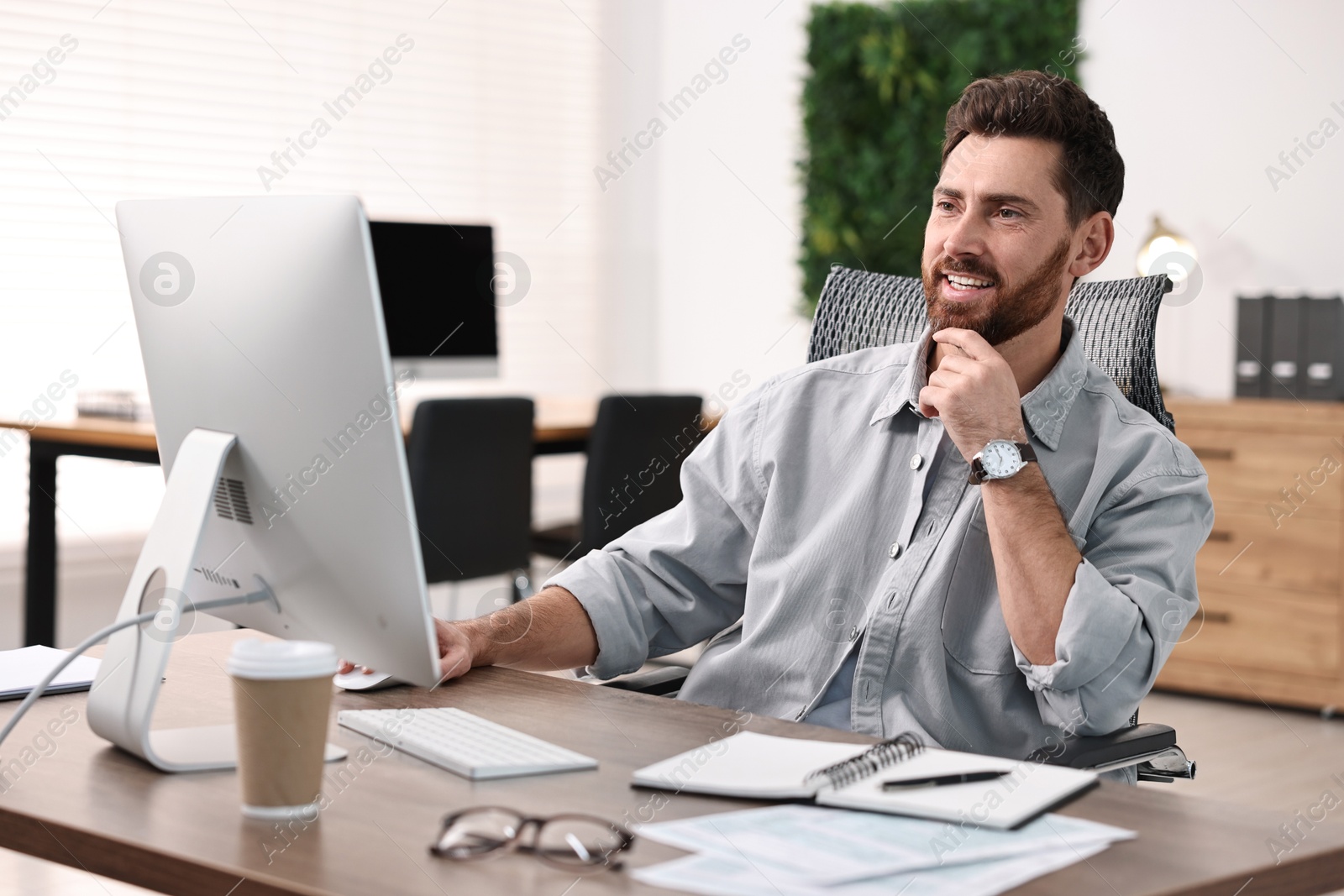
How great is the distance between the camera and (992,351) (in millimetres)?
1562

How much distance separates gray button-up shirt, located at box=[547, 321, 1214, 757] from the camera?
1.41 meters

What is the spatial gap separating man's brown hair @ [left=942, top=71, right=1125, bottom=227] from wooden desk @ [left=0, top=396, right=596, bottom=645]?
221 cm

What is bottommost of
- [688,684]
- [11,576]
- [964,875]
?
[11,576]

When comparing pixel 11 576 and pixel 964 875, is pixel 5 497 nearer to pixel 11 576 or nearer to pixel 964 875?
pixel 11 576

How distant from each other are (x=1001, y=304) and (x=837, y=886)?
93 centimetres

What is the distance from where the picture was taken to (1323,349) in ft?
12.9

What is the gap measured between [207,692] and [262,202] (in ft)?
1.65

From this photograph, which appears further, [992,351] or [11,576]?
[11,576]

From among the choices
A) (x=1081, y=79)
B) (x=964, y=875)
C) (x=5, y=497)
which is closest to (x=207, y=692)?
(x=964, y=875)

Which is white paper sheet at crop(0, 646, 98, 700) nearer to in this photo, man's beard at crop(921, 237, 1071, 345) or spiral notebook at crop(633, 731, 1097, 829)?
spiral notebook at crop(633, 731, 1097, 829)

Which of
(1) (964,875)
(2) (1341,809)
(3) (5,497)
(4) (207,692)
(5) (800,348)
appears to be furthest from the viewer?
A: (5) (800,348)

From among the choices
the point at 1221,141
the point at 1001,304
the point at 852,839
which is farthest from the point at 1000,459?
the point at 1221,141

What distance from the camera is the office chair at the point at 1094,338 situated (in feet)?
4.54

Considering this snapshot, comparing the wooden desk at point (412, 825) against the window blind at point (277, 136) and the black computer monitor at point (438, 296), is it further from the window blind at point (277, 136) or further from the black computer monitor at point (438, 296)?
the window blind at point (277, 136)
